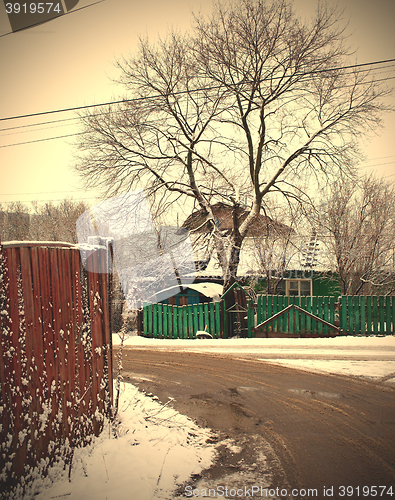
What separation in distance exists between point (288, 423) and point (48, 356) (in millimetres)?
3374

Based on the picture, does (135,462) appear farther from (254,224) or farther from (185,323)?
(254,224)

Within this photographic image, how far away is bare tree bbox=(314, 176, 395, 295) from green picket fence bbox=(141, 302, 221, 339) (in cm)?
741

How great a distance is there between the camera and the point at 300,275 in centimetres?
2105

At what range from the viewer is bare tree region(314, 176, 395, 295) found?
17297 millimetres

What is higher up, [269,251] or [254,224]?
[254,224]

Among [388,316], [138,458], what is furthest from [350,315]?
[138,458]

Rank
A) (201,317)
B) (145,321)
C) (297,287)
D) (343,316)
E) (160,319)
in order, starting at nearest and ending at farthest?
(343,316)
(201,317)
(160,319)
(145,321)
(297,287)

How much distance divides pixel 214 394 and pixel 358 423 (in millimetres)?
2337

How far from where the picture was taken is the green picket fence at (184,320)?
44.2 ft

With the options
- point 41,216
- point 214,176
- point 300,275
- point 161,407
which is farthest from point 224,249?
point 41,216

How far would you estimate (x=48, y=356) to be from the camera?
348 cm

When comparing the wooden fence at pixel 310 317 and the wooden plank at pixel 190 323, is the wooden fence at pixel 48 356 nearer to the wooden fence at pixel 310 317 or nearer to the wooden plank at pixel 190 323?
the wooden fence at pixel 310 317

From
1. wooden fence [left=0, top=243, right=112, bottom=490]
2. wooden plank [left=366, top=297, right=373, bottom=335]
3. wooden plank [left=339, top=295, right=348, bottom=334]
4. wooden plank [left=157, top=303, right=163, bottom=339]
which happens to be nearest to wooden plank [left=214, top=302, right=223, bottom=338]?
wooden plank [left=157, top=303, right=163, bottom=339]

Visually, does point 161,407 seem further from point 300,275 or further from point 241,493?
point 300,275
